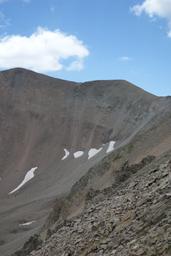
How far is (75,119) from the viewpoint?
351ft

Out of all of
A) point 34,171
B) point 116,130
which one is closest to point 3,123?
point 34,171

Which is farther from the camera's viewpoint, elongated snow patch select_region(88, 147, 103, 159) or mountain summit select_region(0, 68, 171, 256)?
elongated snow patch select_region(88, 147, 103, 159)

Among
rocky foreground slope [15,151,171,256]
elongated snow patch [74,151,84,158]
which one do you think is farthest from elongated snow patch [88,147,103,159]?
rocky foreground slope [15,151,171,256]

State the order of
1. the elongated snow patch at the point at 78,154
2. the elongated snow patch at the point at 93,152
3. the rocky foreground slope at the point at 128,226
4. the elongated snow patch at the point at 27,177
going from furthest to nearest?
the elongated snow patch at the point at 78,154, the elongated snow patch at the point at 93,152, the elongated snow patch at the point at 27,177, the rocky foreground slope at the point at 128,226

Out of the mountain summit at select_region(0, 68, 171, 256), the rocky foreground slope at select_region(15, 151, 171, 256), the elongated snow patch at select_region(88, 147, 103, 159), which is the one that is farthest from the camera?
the elongated snow patch at select_region(88, 147, 103, 159)

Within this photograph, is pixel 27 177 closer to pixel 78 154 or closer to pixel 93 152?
pixel 78 154

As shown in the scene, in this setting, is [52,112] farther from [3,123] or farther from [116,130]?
[116,130]

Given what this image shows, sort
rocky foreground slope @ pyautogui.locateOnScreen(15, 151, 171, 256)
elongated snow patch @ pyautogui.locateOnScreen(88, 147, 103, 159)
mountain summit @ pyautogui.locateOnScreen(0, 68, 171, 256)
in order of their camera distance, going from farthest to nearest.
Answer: elongated snow patch @ pyautogui.locateOnScreen(88, 147, 103, 159) → mountain summit @ pyautogui.locateOnScreen(0, 68, 171, 256) → rocky foreground slope @ pyautogui.locateOnScreen(15, 151, 171, 256)

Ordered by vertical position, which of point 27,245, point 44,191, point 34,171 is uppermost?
point 34,171

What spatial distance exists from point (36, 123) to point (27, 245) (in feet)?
260

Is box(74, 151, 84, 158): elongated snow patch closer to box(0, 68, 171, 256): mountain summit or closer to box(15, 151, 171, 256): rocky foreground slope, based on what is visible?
box(0, 68, 171, 256): mountain summit

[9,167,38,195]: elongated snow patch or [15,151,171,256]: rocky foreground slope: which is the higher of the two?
[9,167,38,195]: elongated snow patch

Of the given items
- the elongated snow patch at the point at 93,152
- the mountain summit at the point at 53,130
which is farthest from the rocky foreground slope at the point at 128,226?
the elongated snow patch at the point at 93,152

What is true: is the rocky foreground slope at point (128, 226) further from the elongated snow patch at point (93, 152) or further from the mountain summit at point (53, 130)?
the elongated snow patch at point (93, 152)
